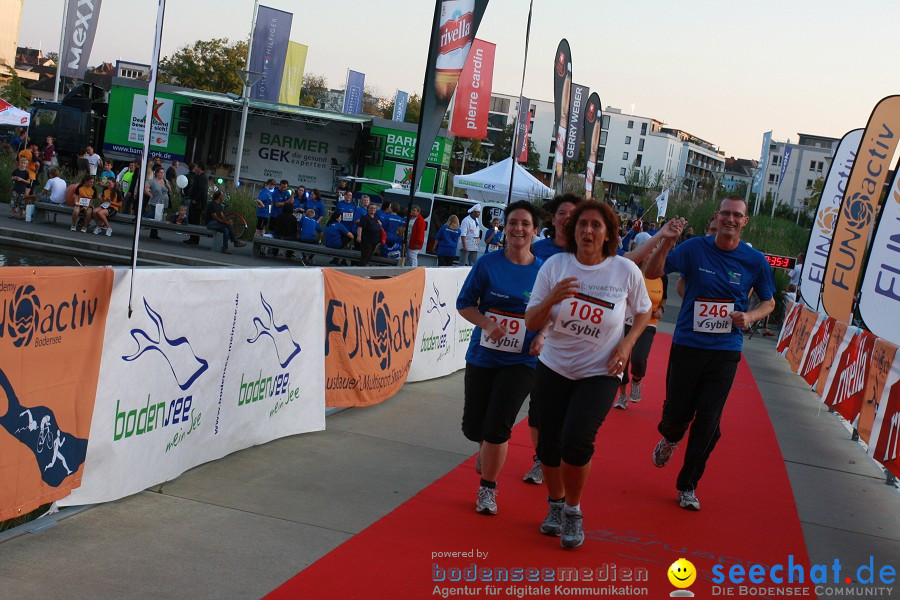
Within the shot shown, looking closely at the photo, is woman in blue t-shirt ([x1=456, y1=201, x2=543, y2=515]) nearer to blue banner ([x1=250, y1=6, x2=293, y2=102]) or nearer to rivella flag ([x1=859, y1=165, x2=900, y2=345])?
rivella flag ([x1=859, y1=165, x2=900, y2=345])

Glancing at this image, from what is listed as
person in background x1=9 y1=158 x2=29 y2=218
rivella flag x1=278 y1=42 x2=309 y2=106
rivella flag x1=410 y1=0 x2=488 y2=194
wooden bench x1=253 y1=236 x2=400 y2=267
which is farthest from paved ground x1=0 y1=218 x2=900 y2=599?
rivella flag x1=278 y1=42 x2=309 y2=106

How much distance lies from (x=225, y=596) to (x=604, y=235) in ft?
9.07

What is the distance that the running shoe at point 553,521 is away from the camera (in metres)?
5.75

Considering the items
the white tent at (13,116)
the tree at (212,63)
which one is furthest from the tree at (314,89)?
the white tent at (13,116)

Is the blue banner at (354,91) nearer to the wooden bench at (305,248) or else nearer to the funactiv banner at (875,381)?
the wooden bench at (305,248)

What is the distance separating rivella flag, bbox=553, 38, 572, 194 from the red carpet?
13.4 metres

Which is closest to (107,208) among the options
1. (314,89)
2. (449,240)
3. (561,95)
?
(449,240)

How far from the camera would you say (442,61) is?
40.2 ft

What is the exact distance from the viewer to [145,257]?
63.8 ft

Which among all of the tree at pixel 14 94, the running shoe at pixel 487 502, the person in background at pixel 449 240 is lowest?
the running shoe at pixel 487 502

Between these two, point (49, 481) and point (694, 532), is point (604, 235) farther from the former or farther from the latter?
point (49, 481)

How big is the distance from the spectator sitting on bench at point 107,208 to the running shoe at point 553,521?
1905 cm

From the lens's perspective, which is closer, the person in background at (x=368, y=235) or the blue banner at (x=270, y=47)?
the person in background at (x=368, y=235)

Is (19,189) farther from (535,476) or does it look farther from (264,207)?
(535,476)
